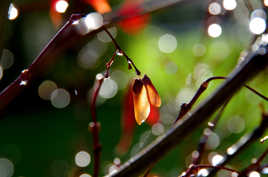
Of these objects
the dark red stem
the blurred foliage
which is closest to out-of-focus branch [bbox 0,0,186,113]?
the dark red stem

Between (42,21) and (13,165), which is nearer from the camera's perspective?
(13,165)

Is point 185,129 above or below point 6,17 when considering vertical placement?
below

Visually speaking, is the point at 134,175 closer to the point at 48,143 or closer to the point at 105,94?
the point at 48,143

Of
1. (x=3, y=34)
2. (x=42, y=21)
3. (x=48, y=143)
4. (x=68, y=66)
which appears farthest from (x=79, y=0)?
(x=42, y=21)

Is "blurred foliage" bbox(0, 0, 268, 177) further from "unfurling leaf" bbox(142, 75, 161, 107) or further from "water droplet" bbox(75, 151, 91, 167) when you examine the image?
"unfurling leaf" bbox(142, 75, 161, 107)

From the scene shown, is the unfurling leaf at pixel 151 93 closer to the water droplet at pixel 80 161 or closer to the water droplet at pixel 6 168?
the water droplet at pixel 80 161

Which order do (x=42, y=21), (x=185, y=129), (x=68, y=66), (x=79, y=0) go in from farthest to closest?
1. (x=42, y=21)
2. (x=68, y=66)
3. (x=79, y=0)
4. (x=185, y=129)

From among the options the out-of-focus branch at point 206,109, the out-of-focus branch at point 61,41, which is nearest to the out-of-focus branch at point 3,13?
the out-of-focus branch at point 61,41
